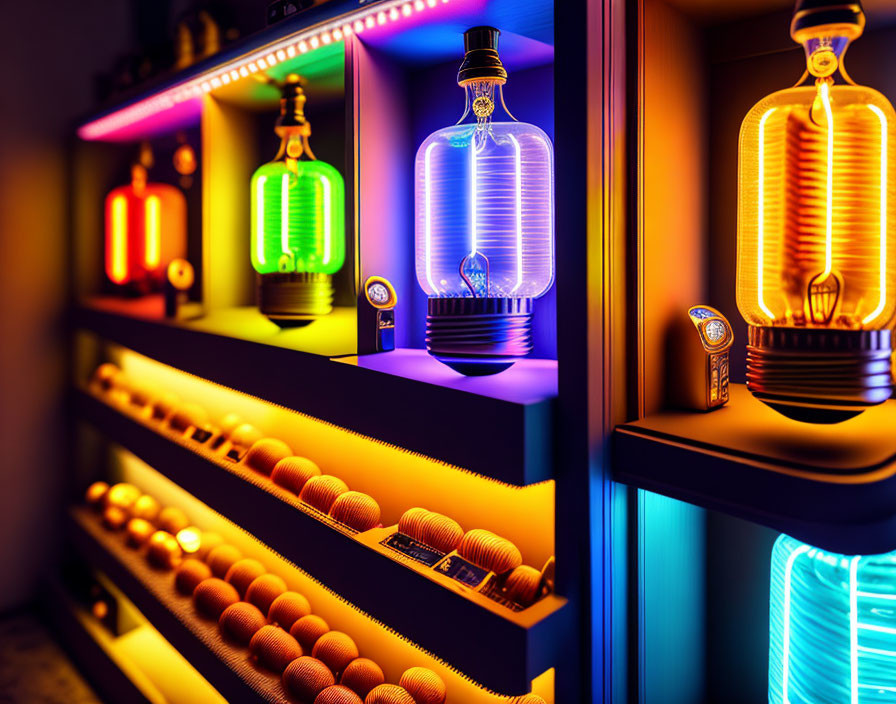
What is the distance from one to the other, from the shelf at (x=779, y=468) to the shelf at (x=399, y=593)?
28 centimetres

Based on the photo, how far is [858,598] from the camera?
0.99 meters

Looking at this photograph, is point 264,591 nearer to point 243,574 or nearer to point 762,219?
point 243,574

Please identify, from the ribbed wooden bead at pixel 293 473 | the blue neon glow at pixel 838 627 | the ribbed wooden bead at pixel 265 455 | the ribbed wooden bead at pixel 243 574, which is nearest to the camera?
the blue neon glow at pixel 838 627

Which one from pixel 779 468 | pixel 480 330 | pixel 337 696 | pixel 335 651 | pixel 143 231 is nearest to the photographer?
pixel 779 468

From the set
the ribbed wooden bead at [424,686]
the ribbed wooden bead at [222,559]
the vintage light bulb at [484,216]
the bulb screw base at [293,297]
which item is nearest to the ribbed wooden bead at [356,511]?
the ribbed wooden bead at [424,686]

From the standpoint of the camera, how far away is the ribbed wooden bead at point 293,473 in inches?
62.2

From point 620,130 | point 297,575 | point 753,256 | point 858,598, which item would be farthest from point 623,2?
point 297,575

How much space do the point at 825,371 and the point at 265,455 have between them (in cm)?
130

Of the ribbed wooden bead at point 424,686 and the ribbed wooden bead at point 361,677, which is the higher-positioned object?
the ribbed wooden bead at point 424,686

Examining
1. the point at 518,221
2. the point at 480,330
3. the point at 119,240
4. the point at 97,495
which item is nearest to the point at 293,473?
the point at 480,330

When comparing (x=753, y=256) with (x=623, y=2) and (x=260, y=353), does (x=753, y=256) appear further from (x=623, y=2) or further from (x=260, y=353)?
(x=260, y=353)

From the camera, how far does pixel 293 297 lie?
1728mm

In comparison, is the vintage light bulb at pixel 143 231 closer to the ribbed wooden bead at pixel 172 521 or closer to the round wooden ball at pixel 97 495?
the round wooden ball at pixel 97 495

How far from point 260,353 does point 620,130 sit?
3.21 ft
